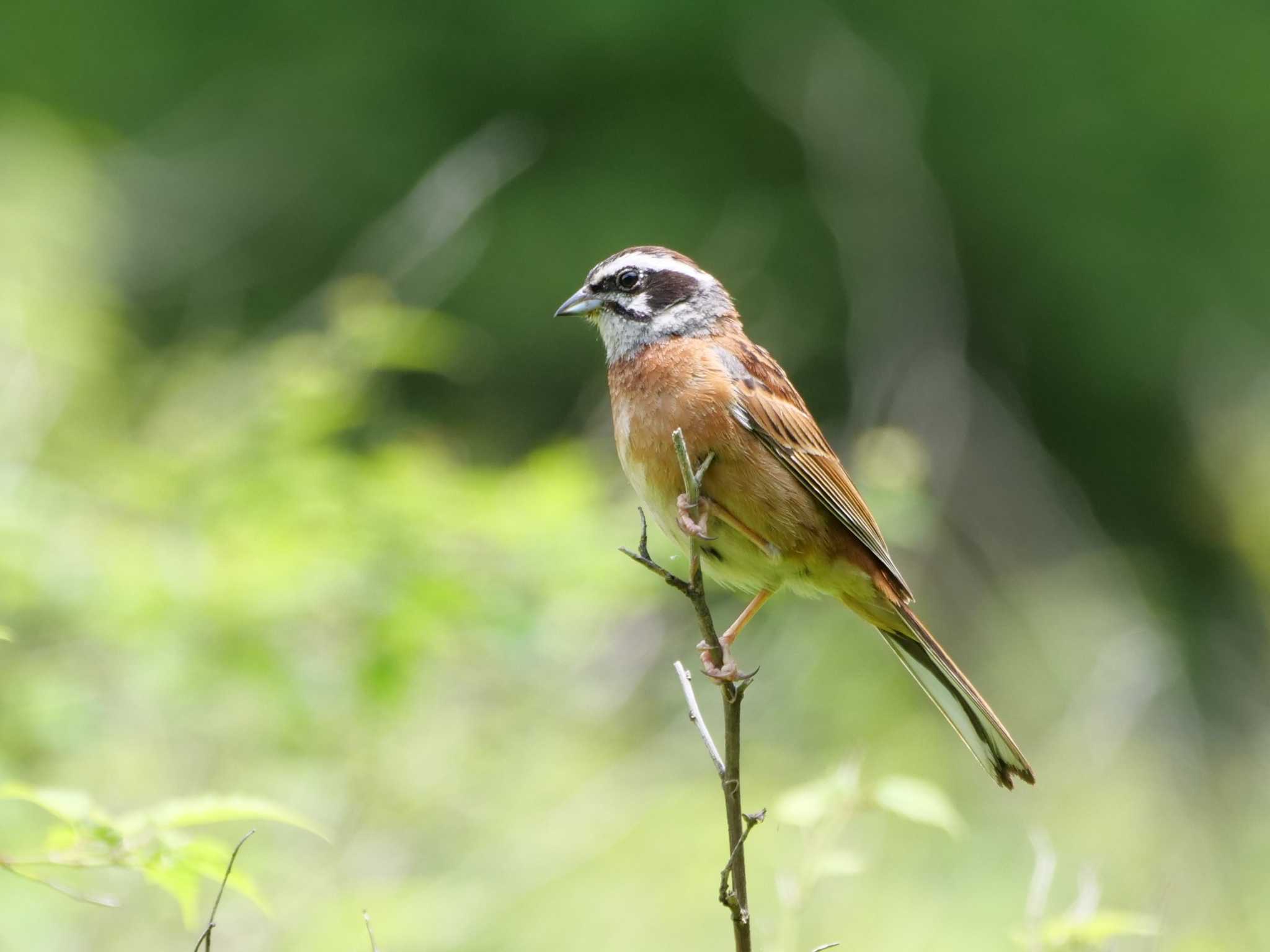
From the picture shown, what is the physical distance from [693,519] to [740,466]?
31 centimetres

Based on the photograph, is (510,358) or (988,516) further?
(510,358)

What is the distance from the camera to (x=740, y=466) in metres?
4.02

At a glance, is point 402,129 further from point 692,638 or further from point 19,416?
point 19,416

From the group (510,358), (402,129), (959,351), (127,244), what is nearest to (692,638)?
(959,351)

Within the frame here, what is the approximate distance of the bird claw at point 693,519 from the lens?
11.7ft

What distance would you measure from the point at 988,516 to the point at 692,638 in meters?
2.90

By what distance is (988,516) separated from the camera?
10438 millimetres

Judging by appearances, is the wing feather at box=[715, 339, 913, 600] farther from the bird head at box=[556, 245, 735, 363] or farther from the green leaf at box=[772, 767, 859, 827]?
the green leaf at box=[772, 767, 859, 827]

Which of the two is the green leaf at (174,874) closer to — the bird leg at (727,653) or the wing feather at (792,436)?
the bird leg at (727,653)

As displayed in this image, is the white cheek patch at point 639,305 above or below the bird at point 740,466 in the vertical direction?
above

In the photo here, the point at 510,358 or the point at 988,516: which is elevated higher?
the point at 510,358

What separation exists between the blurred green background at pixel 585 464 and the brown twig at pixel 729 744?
0.57 meters

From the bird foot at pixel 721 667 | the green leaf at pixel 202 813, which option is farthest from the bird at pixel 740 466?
the green leaf at pixel 202 813

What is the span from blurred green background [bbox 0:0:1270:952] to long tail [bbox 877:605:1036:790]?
1.07ft
